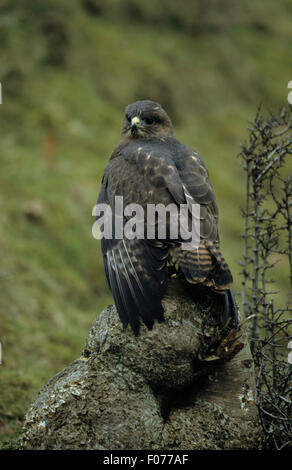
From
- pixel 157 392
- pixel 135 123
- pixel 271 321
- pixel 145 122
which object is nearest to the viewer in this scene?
pixel 157 392

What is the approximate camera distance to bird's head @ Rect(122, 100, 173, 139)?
5504mm

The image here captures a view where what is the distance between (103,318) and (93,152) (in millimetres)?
8816

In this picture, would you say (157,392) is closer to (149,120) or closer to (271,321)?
(271,321)

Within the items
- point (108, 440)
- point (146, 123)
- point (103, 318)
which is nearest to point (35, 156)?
point (146, 123)

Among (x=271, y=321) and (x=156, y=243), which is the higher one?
(x=156, y=243)

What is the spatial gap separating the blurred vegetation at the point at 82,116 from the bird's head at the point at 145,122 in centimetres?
132

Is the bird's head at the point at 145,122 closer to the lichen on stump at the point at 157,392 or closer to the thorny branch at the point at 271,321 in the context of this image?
the thorny branch at the point at 271,321

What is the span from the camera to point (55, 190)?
10.3 metres

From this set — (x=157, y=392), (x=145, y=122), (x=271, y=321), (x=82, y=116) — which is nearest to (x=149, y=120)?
(x=145, y=122)

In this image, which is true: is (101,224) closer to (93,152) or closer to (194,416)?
(194,416)

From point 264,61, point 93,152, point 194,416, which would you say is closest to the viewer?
point 194,416

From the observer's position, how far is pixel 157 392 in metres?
3.86

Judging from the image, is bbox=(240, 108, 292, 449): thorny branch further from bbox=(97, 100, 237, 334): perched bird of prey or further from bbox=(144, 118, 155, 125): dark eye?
bbox=(144, 118, 155, 125): dark eye

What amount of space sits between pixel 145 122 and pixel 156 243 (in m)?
1.92
